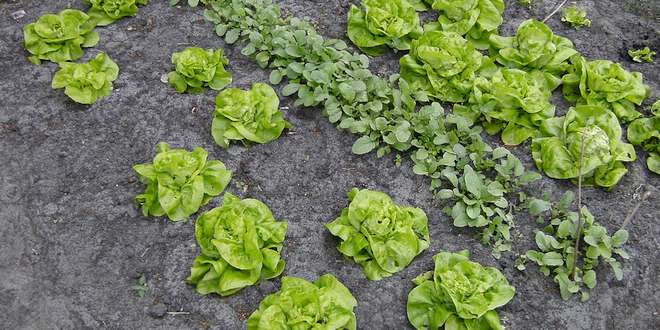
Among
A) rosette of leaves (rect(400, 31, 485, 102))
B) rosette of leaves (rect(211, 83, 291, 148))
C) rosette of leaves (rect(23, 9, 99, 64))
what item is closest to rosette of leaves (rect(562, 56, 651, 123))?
rosette of leaves (rect(400, 31, 485, 102))

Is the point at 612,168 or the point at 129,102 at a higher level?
the point at 612,168

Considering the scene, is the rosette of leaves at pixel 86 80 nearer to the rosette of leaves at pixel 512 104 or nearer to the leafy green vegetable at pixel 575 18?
the rosette of leaves at pixel 512 104

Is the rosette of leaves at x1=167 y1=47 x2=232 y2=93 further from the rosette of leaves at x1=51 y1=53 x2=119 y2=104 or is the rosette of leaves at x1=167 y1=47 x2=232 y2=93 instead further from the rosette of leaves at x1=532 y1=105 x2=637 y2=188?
the rosette of leaves at x1=532 y1=105 x2=637 y2=188

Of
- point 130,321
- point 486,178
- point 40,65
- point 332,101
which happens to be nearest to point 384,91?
point 332,101

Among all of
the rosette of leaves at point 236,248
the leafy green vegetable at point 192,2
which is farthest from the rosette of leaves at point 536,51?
the leafy green vegetable at point 192,2

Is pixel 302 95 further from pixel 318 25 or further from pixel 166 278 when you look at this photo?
pixel 166 278

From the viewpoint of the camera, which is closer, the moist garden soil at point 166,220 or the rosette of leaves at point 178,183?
the moist garden soil at point 166,220
